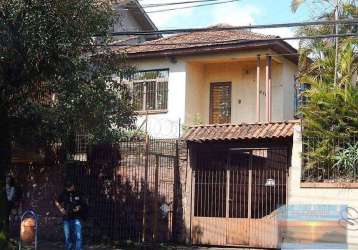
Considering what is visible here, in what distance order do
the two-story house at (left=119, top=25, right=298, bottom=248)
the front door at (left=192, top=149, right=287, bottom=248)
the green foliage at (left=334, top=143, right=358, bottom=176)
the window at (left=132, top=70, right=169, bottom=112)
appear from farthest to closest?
the window at (left=132, top=70, right=169, bottom=112), the two-story house at (left=119, top=25, right=298, bottom=248), the front door at (left=192, top=149, right=287, bottom=248), the green foliage at (left=334, top=143, right=358, bottom=176)

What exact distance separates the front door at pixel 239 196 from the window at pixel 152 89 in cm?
584

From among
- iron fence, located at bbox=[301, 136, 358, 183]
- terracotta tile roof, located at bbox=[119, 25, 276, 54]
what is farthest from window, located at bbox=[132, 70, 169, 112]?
iron fence, located at bbox=[301, 136, 358, 183]

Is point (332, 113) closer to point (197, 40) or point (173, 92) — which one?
point (173, 92)

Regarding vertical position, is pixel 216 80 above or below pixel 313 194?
above

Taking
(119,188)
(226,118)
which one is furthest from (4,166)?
(226,118)

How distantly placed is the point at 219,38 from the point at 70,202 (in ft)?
33.0

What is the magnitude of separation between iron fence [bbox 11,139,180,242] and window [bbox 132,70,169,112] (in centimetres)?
516

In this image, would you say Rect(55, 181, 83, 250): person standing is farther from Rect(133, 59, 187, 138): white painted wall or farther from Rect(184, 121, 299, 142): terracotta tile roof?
Rect(133, 59, 187, 138): white painted wall

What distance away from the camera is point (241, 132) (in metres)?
16.2

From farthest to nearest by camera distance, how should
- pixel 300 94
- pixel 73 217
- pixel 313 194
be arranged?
1. pixel 300 94
2. pixel 73 217
3. pixel 313 194

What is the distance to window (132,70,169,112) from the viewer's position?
73.7 feet

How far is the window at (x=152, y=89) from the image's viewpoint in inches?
885

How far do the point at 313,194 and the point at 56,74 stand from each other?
6.34m

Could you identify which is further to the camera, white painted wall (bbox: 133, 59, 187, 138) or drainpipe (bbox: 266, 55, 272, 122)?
white painted wall (bbox: 133, 59, 187, 138)
